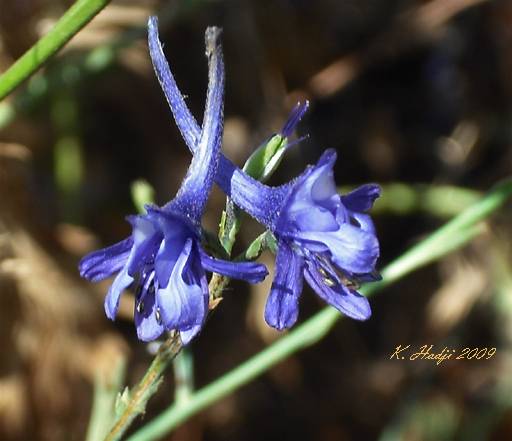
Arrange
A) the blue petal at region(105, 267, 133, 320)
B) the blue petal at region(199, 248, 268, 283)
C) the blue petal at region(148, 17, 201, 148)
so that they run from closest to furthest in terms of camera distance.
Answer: the blue petal at region(199, 248, 268, 283) → the blue petal at region(105, 267, 133, 320) → the blue petal at region(148, 17, 201, 148)

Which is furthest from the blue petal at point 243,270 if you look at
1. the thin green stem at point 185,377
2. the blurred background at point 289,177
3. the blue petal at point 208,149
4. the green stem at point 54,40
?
the blurred background at point 289,177

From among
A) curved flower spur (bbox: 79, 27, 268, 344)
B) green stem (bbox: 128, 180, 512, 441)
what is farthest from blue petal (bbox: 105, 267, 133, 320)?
green stem (bbox: 128, 180, 512, 441)

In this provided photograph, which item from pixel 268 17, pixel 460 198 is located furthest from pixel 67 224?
pixel 460 198

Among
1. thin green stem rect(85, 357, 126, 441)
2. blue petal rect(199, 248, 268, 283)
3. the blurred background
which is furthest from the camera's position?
the blurred background

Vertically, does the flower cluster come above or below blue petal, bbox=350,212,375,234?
above

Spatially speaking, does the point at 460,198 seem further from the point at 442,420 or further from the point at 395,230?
the point at 442,420

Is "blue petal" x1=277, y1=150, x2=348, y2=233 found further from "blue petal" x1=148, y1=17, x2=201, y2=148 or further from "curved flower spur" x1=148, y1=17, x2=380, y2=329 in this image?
"blue petal" x1=148, y1=17, x2=201, y2=148

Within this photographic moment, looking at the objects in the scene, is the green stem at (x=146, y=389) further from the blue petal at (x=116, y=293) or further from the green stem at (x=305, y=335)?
the green stem at (x=305, y=335)
